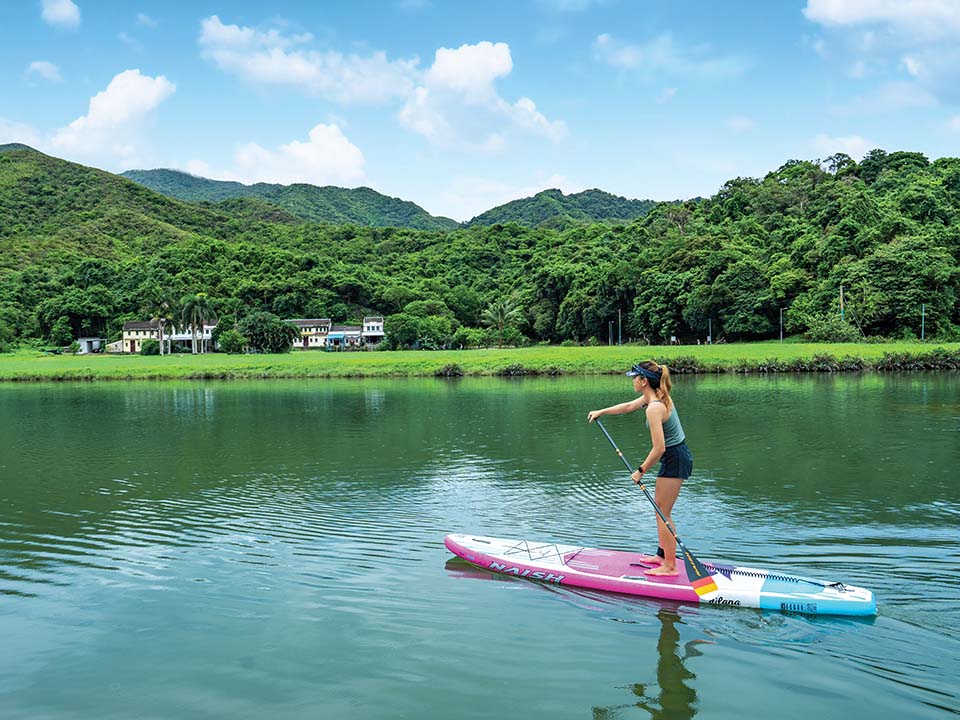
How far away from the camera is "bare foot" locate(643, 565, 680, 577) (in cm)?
866

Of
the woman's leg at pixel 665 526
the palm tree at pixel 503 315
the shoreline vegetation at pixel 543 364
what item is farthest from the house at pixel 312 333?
the woman's leg at pixel 665 526

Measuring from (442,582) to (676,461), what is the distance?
3.29 meters

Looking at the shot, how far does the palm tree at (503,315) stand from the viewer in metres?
106

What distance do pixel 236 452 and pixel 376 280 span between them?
119m

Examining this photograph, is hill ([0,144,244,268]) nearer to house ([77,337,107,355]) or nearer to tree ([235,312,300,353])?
house ([77,337,107,355])

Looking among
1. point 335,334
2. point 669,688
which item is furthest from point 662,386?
point 335,334

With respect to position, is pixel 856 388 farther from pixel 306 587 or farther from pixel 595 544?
pixel 306 587

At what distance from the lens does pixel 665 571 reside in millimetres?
8688

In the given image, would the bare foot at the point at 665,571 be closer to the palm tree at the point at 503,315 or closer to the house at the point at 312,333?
the palm tree at the point at 503,315

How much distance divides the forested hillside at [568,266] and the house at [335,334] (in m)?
3.97

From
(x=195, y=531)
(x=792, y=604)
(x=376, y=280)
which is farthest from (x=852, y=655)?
(x=376, y=280)

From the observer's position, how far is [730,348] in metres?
66.6

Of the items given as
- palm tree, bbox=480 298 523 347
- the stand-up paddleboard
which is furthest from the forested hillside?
the stand-up paddleboard

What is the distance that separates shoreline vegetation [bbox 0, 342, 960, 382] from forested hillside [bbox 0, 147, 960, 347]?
18349 millimetres
